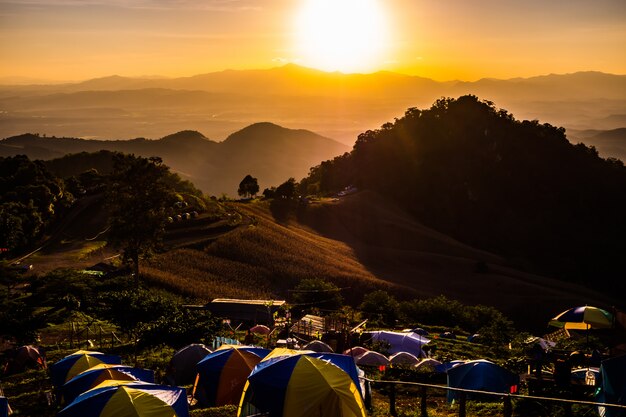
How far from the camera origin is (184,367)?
1941 centimetres

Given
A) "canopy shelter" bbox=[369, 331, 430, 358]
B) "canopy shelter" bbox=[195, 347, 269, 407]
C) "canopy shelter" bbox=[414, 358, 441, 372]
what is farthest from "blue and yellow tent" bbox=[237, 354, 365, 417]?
"canopy shelter" bbox=[369, 331, 430, 358]

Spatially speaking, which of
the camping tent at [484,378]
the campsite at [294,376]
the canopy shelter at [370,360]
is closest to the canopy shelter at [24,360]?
the campsite at [294,376]

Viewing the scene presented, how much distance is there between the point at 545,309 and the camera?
5894 centimetres

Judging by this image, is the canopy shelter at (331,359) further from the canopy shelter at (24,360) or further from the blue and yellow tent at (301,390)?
the canopy shelter at (24,360)

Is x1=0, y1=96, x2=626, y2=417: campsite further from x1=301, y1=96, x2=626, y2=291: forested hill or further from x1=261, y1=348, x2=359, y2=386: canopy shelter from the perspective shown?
x1=301, y1=96, x2=626, y2=291: forested hill

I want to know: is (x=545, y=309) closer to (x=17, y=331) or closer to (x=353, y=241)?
(x=353, y=241)

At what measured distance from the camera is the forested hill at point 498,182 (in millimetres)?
101250

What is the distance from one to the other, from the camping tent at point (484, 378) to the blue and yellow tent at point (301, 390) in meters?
3.77

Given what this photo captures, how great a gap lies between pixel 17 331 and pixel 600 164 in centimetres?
11827

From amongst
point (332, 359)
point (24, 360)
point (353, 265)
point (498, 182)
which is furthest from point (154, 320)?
point (498, 182)

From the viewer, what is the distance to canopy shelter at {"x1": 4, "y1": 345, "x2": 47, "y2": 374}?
22.1 meters

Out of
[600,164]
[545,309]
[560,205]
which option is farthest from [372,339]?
[600,164]

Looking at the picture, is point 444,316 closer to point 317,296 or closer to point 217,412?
point 317,296

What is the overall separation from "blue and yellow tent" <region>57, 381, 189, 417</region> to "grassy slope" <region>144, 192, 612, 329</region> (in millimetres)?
29456
